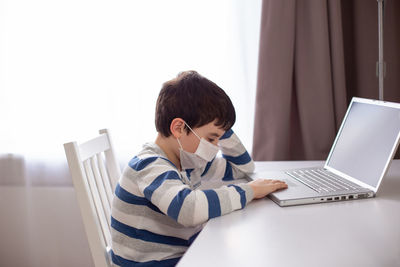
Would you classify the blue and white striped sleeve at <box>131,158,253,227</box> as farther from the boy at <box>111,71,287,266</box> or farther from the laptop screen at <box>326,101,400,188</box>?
the laptop screen at <box>326,101,400,188</box>

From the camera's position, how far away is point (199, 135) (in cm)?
119

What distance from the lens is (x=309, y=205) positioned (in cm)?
105

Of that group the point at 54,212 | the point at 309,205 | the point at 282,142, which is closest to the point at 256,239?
the point at 309,205

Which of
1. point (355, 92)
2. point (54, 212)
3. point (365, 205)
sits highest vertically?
point (355, 92)

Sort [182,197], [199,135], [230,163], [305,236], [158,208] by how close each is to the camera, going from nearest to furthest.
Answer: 1. [305,236]
2. [182,197]
3. [158,208]
4. [199,135]
5. [230,163]

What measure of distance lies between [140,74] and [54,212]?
79cm

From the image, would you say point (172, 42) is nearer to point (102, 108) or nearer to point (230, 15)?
point (230, 15)

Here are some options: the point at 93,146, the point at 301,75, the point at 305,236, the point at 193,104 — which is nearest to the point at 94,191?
the point at 93,146

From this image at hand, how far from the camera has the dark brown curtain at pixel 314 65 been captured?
168 centimetres

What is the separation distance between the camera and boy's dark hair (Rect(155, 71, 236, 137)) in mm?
1157

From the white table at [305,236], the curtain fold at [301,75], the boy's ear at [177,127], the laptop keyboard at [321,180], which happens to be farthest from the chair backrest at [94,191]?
the curtain fold at [301,75]

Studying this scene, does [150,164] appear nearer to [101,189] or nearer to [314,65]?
[101,189]

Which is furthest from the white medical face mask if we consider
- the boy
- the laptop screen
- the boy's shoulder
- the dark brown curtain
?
the dark brown curtain

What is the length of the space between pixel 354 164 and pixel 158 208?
0.55 meters
